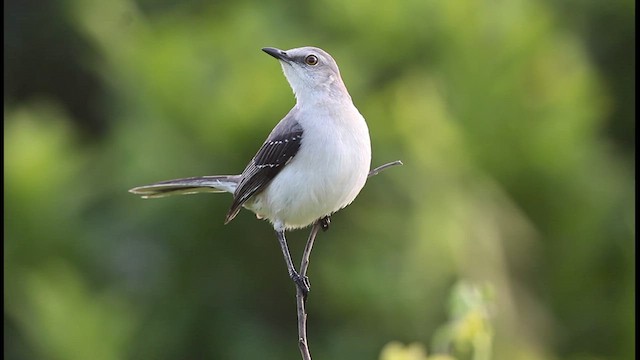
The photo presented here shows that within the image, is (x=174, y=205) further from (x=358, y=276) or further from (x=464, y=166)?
(x=464, y=166)

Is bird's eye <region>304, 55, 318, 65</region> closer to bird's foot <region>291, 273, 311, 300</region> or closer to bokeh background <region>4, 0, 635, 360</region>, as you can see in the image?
bird's foot <region>291, 273, 311, 300</region>

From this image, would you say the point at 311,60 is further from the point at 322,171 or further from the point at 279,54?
the point at 322,171

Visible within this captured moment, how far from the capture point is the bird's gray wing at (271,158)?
3.38m

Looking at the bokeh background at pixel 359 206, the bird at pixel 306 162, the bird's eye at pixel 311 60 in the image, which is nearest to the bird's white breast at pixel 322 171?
the bird at pixel 306 162

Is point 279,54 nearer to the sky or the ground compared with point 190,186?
nearer to the sky

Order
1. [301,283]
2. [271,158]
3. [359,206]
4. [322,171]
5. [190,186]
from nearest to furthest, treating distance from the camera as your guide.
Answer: [301,283]
[322,171]
[271,158]
[190,186]
[359,206]

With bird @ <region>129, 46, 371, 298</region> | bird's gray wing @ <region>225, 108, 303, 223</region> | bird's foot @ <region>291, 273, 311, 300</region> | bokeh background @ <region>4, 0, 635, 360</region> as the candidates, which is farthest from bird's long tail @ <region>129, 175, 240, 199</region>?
bokeh background @ <region>4, 0, 635, 360</region>

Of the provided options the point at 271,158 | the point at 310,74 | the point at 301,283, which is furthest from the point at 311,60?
the point at 301,283

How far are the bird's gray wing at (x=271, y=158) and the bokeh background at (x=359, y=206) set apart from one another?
332cm

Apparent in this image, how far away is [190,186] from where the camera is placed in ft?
11.8

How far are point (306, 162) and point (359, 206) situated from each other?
3.75 meters

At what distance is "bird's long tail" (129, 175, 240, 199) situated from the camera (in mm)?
3584

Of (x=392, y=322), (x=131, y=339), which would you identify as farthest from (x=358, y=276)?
(x=131, y=339)

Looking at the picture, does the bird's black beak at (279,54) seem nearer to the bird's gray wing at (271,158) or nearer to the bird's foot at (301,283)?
the bird's gray wing at (271,158)
